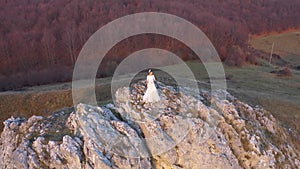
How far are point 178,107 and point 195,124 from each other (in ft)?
6.21

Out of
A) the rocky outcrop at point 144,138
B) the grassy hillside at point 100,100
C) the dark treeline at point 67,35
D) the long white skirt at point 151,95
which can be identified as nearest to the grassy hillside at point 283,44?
the dark treeline at point 67,35

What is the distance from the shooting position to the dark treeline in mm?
54050

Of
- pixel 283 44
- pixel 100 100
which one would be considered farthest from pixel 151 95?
pixel 283 44

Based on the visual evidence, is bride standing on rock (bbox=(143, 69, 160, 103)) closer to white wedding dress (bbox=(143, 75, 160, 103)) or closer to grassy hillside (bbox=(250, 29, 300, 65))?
white wedding dress (bbox=(143, 75, 160, 103))

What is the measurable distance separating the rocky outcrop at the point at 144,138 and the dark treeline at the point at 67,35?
1029 inches

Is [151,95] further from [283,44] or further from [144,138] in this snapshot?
Answer: [283,44]

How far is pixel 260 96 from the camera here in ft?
113

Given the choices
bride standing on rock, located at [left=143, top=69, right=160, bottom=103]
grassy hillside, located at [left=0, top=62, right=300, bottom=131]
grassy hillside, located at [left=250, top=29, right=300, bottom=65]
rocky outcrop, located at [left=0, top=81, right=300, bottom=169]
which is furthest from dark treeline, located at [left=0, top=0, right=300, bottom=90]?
bride standing on rock, located at [left=143, top=69, right=160, bottom=103]

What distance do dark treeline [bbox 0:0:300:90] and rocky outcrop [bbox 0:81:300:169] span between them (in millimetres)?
26135

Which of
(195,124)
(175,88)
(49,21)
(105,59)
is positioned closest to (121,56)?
(105,59)

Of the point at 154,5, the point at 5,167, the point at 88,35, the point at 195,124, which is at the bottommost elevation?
the point at 5,167

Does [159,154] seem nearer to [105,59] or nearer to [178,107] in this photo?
[178,107]

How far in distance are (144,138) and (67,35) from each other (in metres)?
48.5

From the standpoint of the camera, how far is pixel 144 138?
19.9m
